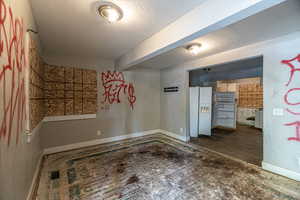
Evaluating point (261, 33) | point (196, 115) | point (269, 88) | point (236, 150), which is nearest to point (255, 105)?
point (196, 115)

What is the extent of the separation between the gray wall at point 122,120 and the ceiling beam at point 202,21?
84.4 inches

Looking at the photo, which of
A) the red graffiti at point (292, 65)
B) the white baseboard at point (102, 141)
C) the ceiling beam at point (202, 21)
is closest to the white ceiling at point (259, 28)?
the red graffiti at point (292, 65)

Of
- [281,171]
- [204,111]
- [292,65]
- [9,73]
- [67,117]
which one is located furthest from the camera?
[204,111]

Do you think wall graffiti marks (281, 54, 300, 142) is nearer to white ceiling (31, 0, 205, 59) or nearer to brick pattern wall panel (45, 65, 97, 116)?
white ceiling (31, 0, 205, 59)

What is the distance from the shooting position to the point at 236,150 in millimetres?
3355

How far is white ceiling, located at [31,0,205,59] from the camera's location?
5.01 ft

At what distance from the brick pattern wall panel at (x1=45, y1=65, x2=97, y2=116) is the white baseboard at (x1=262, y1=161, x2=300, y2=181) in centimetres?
401

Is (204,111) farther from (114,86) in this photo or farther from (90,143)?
(90,143)

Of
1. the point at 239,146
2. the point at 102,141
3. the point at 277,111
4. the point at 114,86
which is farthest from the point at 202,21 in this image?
the point at 102,141

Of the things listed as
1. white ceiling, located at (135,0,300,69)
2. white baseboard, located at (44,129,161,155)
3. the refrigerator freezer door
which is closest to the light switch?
white ceiling, located at (135,0,300,69)

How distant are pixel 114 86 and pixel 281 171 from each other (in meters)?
4.11

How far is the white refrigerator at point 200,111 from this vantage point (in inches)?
180

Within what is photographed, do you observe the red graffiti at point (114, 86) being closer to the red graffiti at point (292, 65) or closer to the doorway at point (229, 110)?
the doorway at point (229, 110)

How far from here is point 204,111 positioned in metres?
4.74
